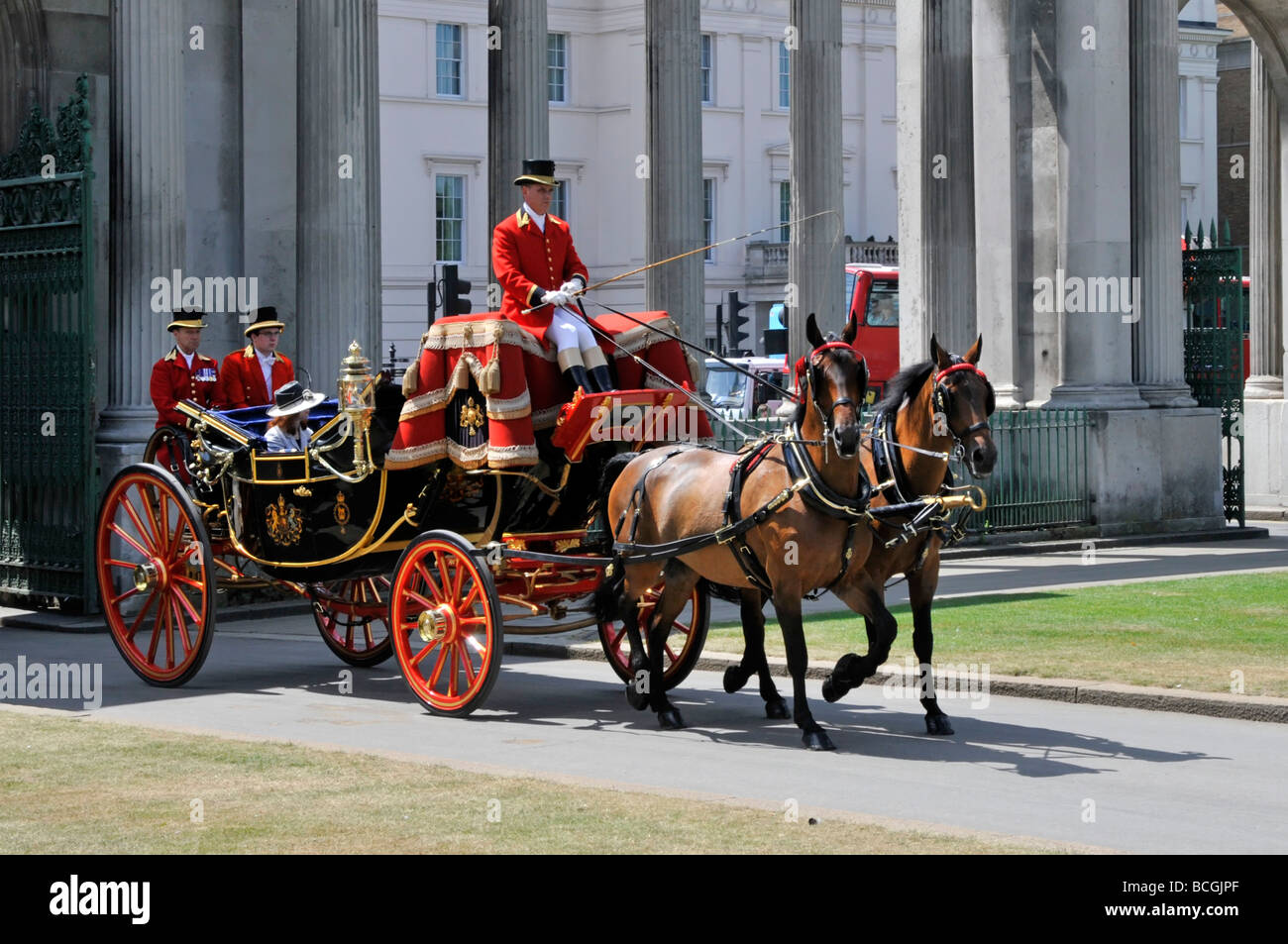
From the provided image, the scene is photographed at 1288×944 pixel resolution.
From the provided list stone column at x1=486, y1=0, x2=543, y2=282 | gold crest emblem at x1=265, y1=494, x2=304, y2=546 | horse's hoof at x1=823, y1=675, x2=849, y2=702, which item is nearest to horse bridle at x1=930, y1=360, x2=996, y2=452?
horse's hoof at x1=823, y1=675, x2=849, y2=702

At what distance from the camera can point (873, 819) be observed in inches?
356

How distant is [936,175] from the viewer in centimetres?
2848

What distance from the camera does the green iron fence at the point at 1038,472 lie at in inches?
1020

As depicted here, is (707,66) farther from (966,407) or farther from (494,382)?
(966,407)

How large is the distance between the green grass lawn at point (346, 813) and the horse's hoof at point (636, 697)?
2.26 meters

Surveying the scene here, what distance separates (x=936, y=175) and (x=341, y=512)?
1675cm

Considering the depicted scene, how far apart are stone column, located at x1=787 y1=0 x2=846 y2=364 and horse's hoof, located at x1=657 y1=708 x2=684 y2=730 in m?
16.8

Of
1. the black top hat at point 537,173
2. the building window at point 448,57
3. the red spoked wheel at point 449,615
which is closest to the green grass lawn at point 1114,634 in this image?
the red spoked wheel at point 449,615

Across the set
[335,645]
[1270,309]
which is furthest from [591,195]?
[335,645]

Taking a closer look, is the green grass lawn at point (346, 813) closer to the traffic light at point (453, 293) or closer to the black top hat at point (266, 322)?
the black top hat at point (266, 322)

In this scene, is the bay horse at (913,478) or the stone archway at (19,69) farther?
the stone archway at (19,69)

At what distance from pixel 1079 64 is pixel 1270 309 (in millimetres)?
9812

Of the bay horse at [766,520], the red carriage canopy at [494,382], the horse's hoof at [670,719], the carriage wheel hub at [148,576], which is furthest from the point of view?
the carriage wheel hub at [148,576]

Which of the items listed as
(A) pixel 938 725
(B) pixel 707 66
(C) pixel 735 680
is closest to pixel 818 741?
(A) pixel 938 725
